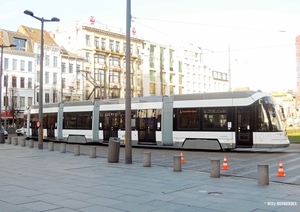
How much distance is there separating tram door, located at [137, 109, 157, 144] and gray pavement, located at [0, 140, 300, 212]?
39.1 feet

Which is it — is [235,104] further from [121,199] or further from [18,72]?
[18,72]

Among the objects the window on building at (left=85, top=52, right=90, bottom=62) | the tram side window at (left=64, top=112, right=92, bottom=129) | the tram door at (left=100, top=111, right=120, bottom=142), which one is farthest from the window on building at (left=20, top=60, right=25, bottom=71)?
the tram door at (left=100, top=111, right=120, bottom=142)

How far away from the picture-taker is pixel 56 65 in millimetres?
68562

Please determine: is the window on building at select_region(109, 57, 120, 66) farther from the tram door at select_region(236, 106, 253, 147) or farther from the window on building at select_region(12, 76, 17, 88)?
the tram door at select_region(236, 106, 253, 147)

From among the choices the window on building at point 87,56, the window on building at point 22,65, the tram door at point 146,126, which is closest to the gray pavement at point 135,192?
the tram door at point 146,126

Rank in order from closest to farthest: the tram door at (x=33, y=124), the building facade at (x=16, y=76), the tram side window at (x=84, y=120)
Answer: the tram side window at (x=84, y=120)
the tram door at (x=33, y=124)
the building facade at (x=16, y=76)

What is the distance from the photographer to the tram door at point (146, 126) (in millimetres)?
25016

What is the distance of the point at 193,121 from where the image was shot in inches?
911

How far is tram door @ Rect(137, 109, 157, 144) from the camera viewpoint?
25016mm

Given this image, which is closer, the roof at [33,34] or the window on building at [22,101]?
the window on building at [22,101]

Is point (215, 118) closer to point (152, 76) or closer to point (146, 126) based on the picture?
point (146, 126)

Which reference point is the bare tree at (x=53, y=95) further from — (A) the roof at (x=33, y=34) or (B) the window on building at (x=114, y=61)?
(B) the window on building at (x=114, y=61)

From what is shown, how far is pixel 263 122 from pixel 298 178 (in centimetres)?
982

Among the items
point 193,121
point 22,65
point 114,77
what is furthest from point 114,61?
point 193,121
